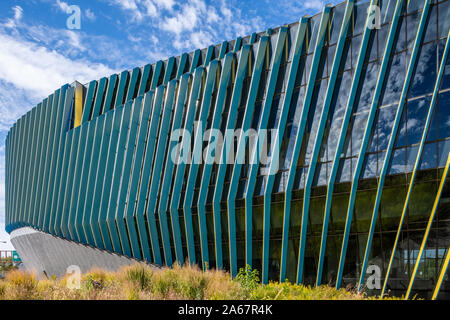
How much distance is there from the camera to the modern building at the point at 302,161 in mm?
15578

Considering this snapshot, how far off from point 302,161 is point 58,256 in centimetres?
2273

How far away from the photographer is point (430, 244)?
1505 centimetres

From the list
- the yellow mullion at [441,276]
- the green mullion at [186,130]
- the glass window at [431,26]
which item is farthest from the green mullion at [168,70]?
the yellow mullion at [441,276]

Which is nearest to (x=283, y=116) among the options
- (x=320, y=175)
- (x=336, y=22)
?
(x=320, y=175)

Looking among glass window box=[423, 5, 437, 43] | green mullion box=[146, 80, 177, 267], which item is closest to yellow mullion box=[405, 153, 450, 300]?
glass window box=[423, 5, 437, 43]

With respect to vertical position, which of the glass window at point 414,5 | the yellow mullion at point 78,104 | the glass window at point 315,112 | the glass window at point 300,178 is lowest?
the glass window at point 300,178

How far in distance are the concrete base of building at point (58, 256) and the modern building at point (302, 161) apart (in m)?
0.38

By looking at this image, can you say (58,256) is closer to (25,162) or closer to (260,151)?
(25,162)

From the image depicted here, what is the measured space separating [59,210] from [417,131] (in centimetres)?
2591

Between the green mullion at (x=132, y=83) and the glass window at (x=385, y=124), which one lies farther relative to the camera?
the green mullion at (x=132, y=83)

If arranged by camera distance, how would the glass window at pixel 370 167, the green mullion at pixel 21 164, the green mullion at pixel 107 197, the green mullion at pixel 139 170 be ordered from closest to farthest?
the glass window at pixel 370 167 → the green mullion at pixel 139 170 → the green mullion at pixel 107 197 → the green mullion at pixel 21 164

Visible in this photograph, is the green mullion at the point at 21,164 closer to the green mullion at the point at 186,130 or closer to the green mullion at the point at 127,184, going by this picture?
the green mullion at the point at 127,184

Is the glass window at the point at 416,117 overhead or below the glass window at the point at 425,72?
below

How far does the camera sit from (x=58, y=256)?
3225 cm
